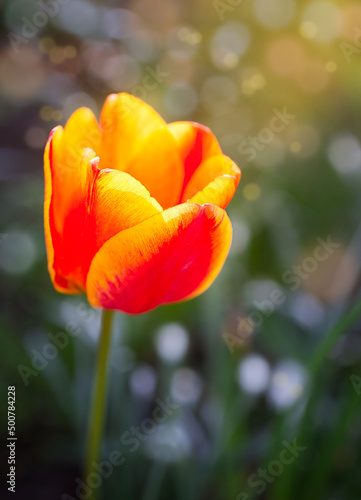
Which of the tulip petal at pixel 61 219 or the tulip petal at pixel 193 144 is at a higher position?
the tulip petal at pixel 193 144

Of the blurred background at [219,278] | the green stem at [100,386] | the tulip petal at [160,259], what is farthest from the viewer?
the blurred background at [219,278]

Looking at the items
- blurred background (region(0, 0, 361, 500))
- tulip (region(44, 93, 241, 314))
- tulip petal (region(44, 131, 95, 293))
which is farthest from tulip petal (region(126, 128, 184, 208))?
blurred background (region(0, 0, 361, 500))

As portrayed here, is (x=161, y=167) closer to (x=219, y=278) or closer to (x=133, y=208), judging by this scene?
(x=133, y=208)

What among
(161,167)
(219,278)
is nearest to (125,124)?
(161,167)

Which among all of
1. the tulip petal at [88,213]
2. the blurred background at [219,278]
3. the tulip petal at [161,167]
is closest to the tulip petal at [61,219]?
the tulip petal at [88,213]

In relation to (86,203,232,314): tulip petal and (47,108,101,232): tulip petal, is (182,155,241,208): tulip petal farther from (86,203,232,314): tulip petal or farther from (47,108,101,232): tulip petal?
(47,108,101,232): tulip petal

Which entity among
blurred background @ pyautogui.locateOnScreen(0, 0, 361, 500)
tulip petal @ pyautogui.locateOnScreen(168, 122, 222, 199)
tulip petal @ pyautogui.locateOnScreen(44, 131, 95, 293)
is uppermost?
tulip petal @ pyautogui.locateOnScreen(168, 122, 222, 199)

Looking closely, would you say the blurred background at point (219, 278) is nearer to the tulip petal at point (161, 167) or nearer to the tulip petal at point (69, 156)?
the tulip petal at point (161, 167)
